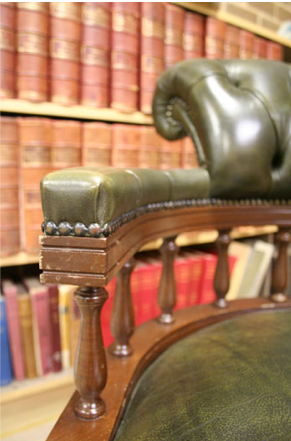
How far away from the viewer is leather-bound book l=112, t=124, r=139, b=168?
112 cm

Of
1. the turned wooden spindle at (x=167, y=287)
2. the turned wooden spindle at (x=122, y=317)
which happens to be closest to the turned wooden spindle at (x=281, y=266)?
the turned wooden spindle at (x=167, y=287)

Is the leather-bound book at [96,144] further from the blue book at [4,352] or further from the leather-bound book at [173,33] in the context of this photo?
the blue book at [4,352]

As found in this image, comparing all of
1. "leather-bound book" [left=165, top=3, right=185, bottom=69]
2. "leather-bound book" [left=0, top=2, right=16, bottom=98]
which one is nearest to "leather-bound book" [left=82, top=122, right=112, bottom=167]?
"leather-bound book" [left=0, top=2, right=16, bottom=98]

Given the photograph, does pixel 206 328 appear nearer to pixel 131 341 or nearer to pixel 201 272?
pixel 131 341

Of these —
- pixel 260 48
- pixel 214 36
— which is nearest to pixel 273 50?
pixel 260 48

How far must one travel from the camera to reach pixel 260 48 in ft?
4.73

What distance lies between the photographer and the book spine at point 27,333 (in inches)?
40.1

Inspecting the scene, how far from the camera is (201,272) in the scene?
1289 mm

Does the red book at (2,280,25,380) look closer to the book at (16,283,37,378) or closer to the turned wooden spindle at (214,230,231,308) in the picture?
the book at (16,283,37,378)

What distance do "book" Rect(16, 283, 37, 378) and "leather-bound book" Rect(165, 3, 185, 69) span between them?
0.88 m

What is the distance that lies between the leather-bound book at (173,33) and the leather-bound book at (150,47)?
0.06ft

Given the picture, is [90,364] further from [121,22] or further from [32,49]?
[121,22]

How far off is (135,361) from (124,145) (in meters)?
0.80

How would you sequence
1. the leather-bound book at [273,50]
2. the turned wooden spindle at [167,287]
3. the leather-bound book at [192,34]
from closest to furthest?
the turned wooden spindle at [167,287] < the leather-bound book at [192,34] < the leather-bound book at [273,50]
